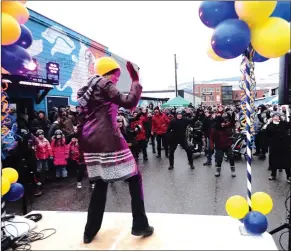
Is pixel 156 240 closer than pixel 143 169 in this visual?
Yes

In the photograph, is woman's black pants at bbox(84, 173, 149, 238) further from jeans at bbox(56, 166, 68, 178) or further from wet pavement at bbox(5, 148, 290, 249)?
jeans at bbox(56, 166, 68, 178)

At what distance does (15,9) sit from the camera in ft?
8.82

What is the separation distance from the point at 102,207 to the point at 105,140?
66 centimetres

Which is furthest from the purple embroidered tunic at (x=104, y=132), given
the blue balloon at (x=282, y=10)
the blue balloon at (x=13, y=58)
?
the blue balloon at (x=282, y=10)

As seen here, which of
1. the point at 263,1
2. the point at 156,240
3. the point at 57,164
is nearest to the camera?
the point at 263,1

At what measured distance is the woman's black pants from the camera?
2.70 meters

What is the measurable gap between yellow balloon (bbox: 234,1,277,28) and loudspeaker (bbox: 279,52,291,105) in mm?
611

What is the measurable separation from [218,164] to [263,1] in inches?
203

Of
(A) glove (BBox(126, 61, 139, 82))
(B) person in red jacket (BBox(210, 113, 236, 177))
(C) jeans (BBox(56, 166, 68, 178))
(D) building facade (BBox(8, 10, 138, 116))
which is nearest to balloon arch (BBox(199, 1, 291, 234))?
(A) glove (BBox(126, 61, 139, 82))

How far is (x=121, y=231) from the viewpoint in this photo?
2.94 meters

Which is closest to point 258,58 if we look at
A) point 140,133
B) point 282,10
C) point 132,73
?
point 282,10

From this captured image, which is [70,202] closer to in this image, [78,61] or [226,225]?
[226,225]

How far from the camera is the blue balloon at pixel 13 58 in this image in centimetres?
271

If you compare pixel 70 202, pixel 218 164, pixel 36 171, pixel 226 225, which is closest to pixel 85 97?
pixel 226 225
